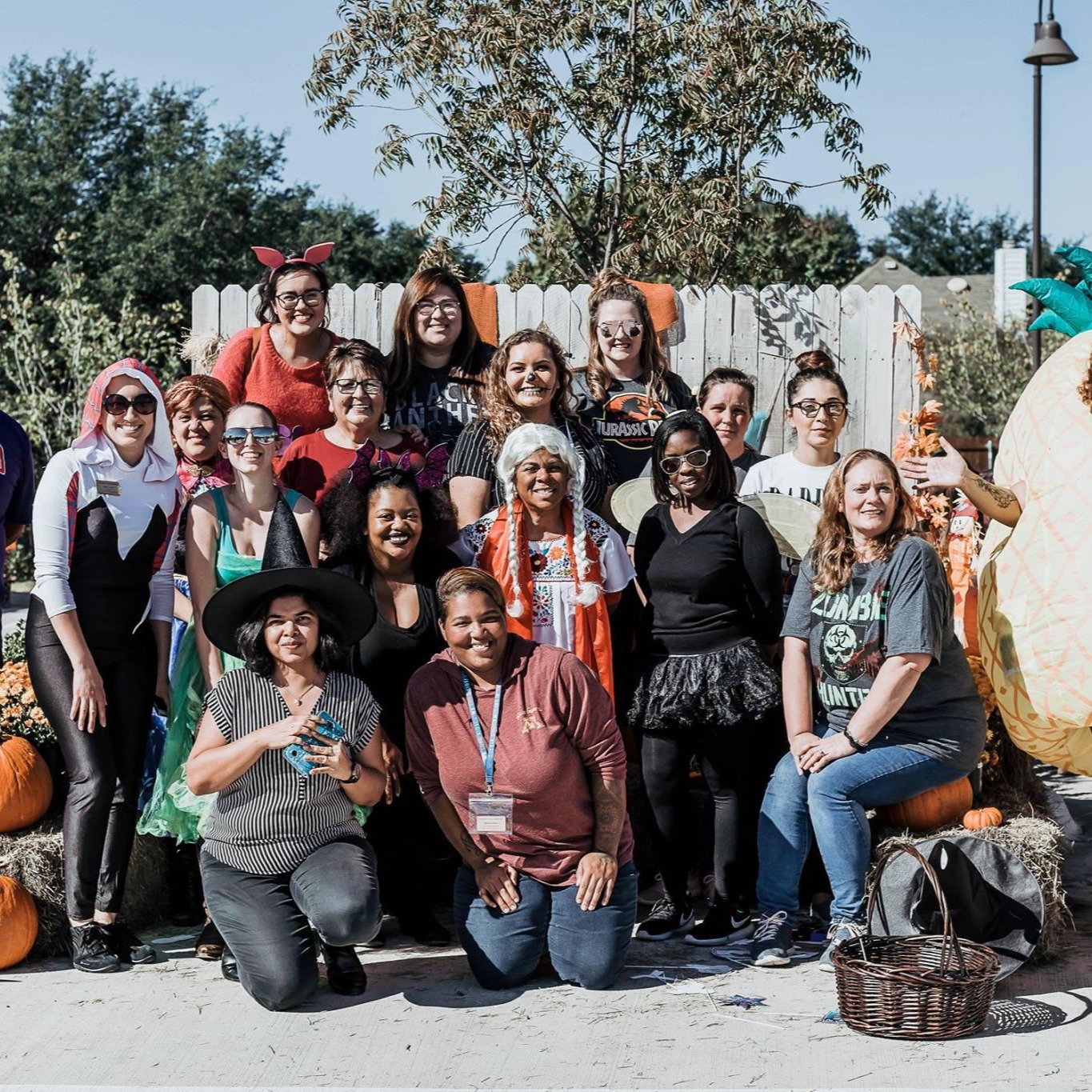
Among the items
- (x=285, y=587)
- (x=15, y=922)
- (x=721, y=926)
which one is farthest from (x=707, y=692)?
(x=15, y=922)

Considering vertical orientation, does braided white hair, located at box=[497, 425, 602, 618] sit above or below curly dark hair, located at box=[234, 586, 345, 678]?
above

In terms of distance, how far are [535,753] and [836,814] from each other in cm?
98

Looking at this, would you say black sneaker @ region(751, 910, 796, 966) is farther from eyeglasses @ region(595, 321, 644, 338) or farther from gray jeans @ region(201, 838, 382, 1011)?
eyeglasses @ region(595, 321, 644, 338)

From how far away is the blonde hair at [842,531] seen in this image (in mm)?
4539

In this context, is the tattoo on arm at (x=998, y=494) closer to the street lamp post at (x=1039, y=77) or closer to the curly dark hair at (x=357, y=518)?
the curly dark hair at (x=357, y=518)

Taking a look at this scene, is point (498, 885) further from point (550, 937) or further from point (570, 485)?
point (570, 485)

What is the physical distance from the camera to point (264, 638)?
429cm

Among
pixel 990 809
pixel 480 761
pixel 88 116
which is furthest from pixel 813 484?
pixel 88 116

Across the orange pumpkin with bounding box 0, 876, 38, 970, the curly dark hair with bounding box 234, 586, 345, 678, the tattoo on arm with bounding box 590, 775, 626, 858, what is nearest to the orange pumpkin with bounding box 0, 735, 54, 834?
the orange pumpkin with bounding box 0, 876, 38, 970

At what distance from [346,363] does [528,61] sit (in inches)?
259

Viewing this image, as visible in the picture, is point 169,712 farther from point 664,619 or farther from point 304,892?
point 664,619

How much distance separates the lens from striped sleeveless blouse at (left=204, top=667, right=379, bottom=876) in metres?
4.24

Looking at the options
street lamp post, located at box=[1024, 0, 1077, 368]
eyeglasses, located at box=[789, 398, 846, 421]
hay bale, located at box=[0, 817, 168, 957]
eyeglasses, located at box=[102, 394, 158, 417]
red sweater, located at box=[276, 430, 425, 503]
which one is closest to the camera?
eyeglasses, located at box=[102, 394, 158, 417]

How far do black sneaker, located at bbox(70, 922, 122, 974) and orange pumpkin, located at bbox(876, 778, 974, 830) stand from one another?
2.54 meters
